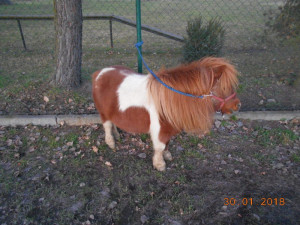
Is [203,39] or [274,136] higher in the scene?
[203,39]

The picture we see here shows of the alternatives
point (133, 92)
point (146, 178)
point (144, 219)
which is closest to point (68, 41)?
point (133, 92)

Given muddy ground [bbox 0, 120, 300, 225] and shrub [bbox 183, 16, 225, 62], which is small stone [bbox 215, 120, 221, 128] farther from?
shrub [bbox 183, 16, 225, 62]

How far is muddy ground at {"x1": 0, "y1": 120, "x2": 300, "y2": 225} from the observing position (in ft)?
8.21

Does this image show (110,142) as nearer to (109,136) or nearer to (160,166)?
(109,136)

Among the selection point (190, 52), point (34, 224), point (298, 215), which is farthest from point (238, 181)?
point (190, 52)

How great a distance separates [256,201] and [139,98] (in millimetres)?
1983

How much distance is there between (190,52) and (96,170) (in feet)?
12.4

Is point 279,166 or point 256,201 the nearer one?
point 256,201

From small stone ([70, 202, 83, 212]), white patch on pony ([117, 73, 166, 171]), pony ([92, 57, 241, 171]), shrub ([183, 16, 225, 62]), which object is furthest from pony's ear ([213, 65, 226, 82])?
shrub ([183, 16, 225, 62])

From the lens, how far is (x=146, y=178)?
2977mm

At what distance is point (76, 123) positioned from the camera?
396 centimetres

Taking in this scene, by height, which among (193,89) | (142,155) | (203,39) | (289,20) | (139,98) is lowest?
(142,155)

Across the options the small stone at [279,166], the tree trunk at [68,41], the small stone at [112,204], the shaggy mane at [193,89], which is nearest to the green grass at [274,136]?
the small stone at [279,166]

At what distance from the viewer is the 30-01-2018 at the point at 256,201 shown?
2625 mm
